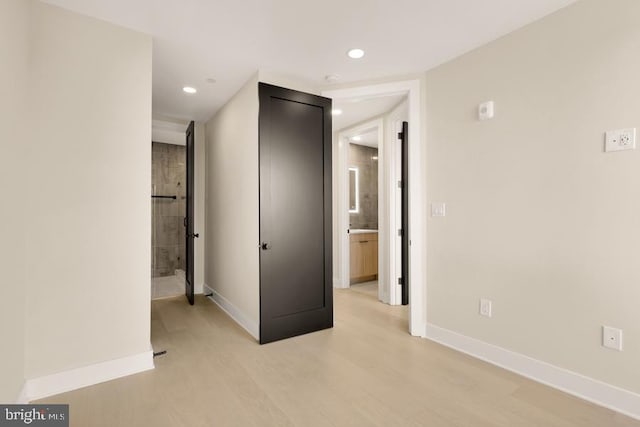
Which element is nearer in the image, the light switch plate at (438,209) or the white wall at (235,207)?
the light switch plate at (438,209)

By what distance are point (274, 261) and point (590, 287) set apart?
2395 mm

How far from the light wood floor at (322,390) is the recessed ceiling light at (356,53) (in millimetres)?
2613

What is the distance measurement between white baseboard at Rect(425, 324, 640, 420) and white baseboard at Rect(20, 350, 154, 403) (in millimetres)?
2569

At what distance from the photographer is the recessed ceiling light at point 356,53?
8.58 ft

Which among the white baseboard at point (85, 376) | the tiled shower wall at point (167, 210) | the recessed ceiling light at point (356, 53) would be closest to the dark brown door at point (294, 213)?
the recessed ceiling light at point (356, 53)

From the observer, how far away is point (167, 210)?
6.20 metres

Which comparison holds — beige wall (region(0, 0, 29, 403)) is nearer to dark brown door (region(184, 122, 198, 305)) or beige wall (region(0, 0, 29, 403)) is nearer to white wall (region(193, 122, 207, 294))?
dark brown door (region(184, 122, 198, 305))

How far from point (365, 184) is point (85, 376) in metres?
4.97

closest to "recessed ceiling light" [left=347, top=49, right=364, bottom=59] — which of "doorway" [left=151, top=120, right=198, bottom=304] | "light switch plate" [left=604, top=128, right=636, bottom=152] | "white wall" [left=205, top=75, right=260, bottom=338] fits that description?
"white wall" [left=205, top=75, right=260, bottom=338]

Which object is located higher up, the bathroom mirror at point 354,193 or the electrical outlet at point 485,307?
the bathroom mirror at point 354,193

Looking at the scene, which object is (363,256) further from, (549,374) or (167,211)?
(167,211)

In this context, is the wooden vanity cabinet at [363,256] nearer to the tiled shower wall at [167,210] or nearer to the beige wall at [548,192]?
the beige wall at [548,192]

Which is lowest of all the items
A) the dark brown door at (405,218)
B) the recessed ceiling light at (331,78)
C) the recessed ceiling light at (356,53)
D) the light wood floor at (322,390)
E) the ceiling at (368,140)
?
the light wood floor at (322,390)

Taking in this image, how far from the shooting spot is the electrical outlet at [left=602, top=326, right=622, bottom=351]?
1.86m
